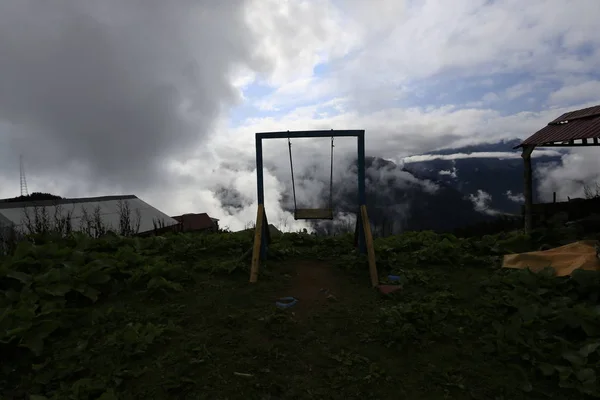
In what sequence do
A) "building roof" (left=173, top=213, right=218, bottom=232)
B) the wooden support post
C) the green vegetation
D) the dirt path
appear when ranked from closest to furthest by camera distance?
the green vegetation → the dirt path → the wooden support post → "building roof" (left=173, top=213, right=218, bottom=232)

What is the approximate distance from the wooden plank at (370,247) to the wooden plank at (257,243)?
1487 millimetres

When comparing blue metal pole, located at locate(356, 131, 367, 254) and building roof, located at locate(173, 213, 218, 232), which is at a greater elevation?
blue metal pole, located at locate(356, 131, 367, 254)

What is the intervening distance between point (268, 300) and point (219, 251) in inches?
79.3

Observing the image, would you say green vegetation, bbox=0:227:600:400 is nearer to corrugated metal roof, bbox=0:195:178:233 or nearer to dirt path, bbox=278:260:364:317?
dirt path, bbox=278:260:364:317

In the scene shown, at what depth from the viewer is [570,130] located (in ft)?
28.3

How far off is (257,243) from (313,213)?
3.76 ft

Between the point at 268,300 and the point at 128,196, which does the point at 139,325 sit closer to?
the point at 268,300

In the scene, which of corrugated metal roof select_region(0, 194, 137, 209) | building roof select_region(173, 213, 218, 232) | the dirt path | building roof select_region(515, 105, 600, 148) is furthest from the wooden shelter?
building roof select_region(173, 213, 218, 232)

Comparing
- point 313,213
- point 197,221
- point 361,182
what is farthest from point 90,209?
point 361,182

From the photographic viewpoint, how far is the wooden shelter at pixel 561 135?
26.6 ft

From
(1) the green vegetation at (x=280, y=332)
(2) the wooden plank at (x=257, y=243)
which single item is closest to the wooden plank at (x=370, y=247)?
(1) the green vegetation at (x=280, y=332)

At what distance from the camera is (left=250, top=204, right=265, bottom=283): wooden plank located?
4.85 metres

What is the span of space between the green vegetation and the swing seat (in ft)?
3.09

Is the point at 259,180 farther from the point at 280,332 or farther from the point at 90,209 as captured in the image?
the point at 90,209
